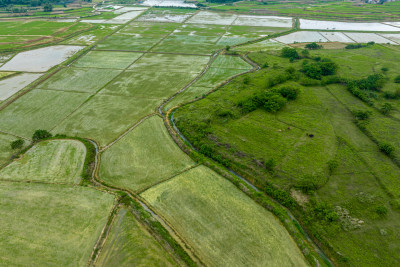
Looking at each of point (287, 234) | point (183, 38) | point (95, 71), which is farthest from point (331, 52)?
point (95, 71)

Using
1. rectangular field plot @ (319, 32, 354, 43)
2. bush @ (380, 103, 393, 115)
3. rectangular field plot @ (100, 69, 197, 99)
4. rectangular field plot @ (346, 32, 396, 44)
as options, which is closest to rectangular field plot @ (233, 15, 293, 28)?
rectangular field plot @ (319, 32, 354, 43)

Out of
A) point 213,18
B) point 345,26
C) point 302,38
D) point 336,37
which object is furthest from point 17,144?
point 345,26

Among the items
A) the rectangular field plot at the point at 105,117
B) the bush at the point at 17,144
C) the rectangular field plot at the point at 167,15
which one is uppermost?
the rectangular field plot at the point at 167,15

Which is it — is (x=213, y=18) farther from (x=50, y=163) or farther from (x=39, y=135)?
(x=50, y=163)

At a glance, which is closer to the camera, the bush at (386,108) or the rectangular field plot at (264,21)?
the bush at (386,108)

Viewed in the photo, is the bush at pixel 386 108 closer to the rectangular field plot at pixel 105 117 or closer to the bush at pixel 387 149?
the bush at pixel 387 149

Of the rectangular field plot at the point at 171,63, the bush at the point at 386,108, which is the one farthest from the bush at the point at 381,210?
the rectangular field plot at the point at 171,63
